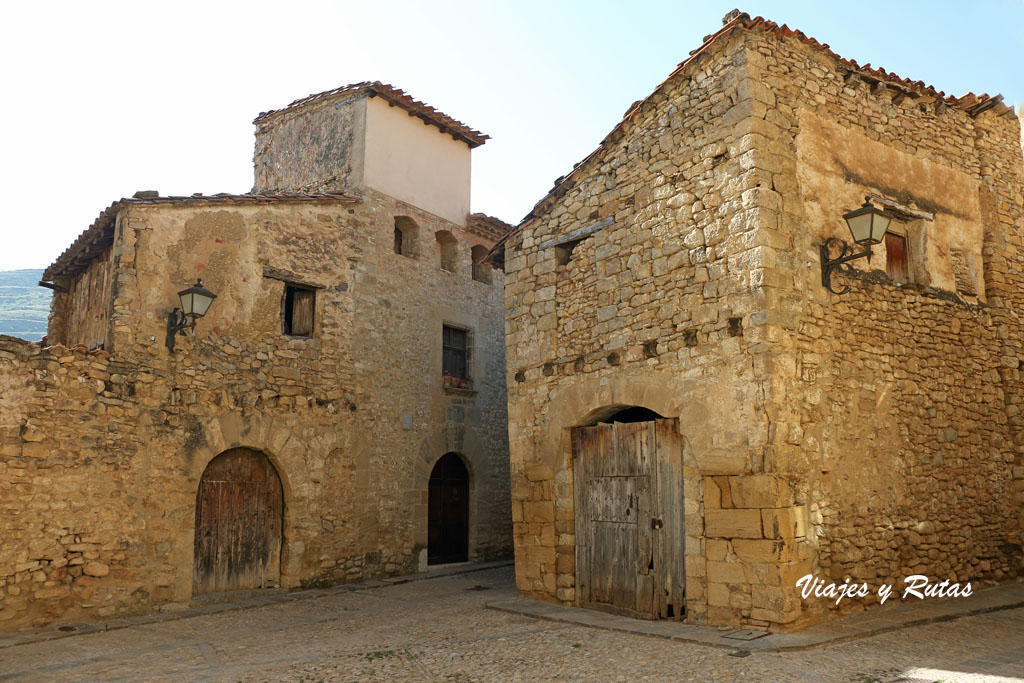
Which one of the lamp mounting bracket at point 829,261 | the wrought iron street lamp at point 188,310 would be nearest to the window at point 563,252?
the lamp mounting bracket at point 829,261

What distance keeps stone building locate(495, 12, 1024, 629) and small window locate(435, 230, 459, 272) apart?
3915 mm

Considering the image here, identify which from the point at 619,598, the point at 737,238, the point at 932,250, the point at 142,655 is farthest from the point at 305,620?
the point at 932,250

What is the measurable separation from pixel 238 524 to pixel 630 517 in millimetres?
5005

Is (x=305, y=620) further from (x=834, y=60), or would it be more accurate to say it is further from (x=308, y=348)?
(x=834, y=60)

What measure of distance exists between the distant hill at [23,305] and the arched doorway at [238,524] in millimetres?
41349

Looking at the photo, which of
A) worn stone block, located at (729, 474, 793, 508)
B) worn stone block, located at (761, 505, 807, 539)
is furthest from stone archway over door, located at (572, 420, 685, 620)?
worn stone block, located at (761, 505, 807, 539)

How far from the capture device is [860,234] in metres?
6.66

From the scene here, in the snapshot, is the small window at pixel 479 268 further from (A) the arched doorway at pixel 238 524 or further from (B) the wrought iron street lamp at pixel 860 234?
(B) the wrought iron street lamp at pixel 860 234

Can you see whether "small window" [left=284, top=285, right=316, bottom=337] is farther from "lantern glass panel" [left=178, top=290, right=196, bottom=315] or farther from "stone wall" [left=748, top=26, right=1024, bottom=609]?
"stone wall" [left=748, top=26, right=1024, bottom=609]

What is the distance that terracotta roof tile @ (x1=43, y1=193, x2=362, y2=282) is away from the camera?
8.82 metres

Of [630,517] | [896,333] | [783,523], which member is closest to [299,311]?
[630,517]

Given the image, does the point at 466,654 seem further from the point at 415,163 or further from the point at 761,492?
the point at 415,163

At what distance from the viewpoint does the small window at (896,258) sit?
7652 mm

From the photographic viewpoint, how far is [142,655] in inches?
249
